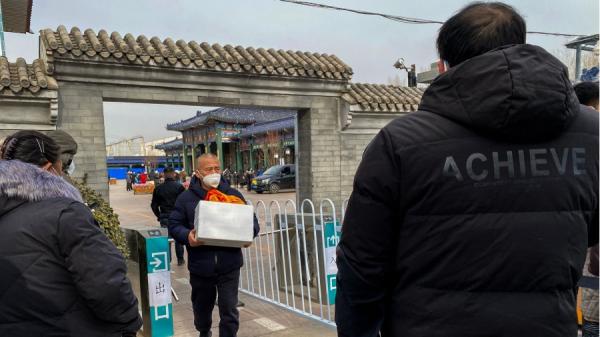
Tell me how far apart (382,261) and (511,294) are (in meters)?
0.36

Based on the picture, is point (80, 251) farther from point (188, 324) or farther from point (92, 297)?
point (188, 324)

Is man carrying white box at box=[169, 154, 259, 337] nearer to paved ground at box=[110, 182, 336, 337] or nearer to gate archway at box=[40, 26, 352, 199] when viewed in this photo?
paved ground at box=[110, 182, 336, 337]

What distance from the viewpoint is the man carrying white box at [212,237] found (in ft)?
11.8

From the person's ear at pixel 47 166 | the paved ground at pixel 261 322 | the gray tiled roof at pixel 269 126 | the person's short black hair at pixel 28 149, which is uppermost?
the gray tiled roof at pixel 269 126

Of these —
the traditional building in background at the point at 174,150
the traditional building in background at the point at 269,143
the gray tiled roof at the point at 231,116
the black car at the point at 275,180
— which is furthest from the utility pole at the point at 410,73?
the traditional building in background at the point at 174,150

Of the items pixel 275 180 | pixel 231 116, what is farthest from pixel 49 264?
pixel 231 116

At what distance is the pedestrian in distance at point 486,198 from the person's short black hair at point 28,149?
5.17 feet

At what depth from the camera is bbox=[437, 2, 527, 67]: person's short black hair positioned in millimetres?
1357

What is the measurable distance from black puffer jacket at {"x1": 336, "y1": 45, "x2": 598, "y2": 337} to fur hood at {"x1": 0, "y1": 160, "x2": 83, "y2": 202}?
1358 millimetres

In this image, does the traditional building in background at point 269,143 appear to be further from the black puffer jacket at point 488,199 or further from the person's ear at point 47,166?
the black puffer jacket at point 488,199

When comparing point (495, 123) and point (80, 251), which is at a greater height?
point (495, 123)

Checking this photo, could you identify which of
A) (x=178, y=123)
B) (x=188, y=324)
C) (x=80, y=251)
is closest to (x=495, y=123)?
(x=80, y=251)

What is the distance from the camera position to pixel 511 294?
1.26 m

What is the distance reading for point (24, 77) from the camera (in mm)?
6617
